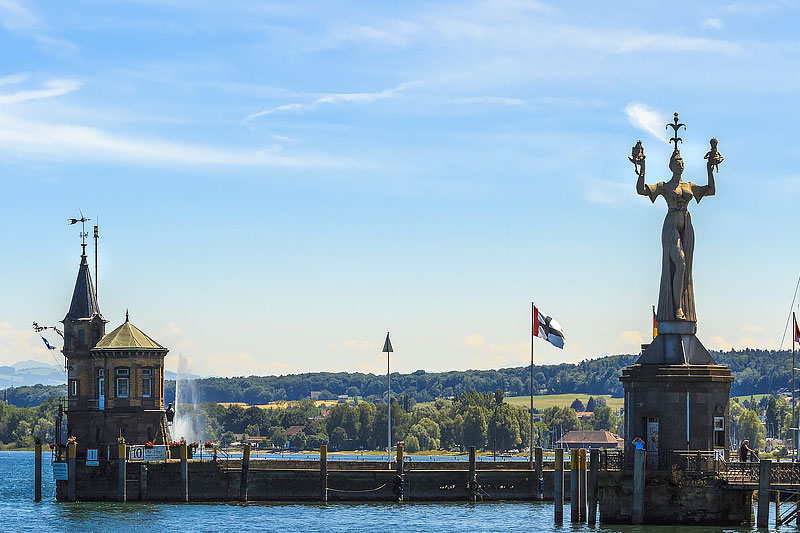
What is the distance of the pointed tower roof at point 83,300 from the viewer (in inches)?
4126

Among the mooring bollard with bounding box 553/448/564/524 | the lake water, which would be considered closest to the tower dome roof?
the lake water

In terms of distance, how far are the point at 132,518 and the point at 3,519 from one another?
10.2 metres

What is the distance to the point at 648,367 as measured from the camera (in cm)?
6588

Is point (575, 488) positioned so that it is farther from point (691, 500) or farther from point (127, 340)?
point (127, 340)

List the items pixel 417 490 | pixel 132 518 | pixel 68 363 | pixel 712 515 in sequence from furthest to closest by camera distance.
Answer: pixel 68 363 → pixel 417 490 → pixel 132 518 → pixel 712 515

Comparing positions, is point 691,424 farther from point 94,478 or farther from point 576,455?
point 94,478

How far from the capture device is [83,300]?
106 metres

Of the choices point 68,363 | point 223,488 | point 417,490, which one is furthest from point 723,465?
point 68,363

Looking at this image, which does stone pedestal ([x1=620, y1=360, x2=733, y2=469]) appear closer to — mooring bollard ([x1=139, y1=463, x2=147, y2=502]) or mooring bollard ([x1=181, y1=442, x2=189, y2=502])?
mooring bollard ([x1=181, y1=442, x2=189, y2=502])

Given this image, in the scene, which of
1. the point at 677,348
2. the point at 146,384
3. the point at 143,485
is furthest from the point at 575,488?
the point at 146,384

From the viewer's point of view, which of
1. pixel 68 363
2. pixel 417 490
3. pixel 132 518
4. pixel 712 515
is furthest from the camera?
pixel 68 363

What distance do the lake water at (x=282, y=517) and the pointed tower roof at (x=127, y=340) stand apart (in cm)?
1123

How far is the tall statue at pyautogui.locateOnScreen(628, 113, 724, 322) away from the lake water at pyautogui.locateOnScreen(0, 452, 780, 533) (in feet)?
44.5

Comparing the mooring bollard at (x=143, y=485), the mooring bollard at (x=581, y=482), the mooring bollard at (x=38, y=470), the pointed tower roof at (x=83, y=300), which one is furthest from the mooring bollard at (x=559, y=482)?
the pointed tower roof at (x=83, y=300)
